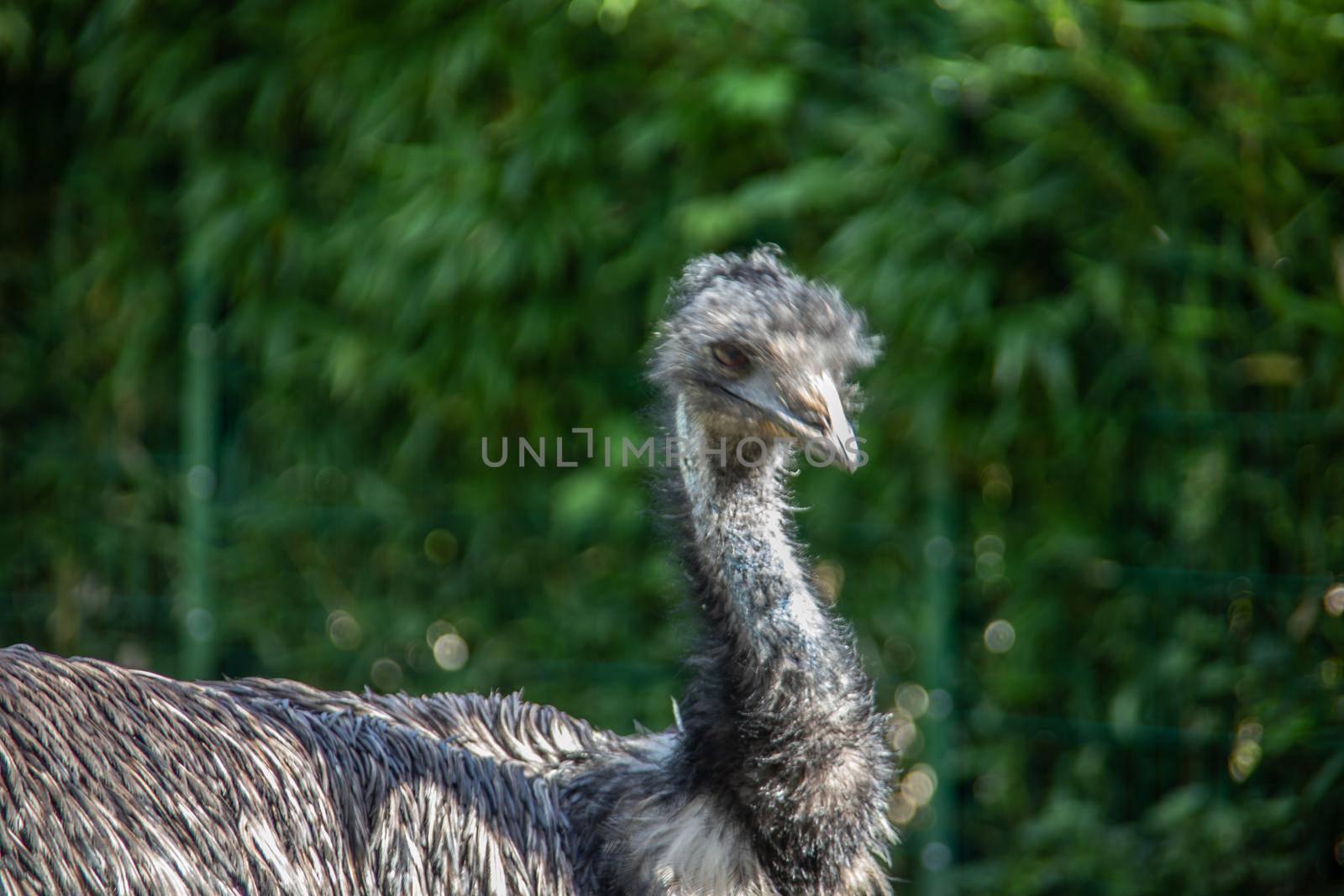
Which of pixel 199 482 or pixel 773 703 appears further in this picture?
pixel 199 482

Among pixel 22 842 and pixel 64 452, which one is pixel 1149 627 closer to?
pixel 22 842

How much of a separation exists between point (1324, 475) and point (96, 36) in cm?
325

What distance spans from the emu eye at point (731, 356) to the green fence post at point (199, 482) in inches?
95.3

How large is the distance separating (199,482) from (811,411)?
2568 mm

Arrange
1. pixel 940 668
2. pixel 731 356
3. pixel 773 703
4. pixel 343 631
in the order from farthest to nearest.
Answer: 1. pixel 343 631
2. pixel 940 668
3. pixel 731 356
4. pixel 773 703

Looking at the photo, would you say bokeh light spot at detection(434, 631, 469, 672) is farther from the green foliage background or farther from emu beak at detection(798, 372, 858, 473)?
emu beak at detection(798, 372, 858, 473)

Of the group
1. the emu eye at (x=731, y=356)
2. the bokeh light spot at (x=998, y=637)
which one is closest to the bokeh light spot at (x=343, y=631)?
the bokeh light spot at (x=998, y=637)

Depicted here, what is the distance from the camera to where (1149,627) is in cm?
320

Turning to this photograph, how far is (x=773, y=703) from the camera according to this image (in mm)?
1923

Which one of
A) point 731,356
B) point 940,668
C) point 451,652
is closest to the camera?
point 731,356

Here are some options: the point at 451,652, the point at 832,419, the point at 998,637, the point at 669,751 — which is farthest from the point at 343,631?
the point at 832,419

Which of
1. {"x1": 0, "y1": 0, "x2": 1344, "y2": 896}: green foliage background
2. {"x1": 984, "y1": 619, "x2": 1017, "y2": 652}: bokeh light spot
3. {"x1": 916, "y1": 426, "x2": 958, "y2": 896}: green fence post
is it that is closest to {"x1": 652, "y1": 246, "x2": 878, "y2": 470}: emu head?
{"x1": 0, "y1": 0, "x2": 1344, "y2": 896}: green foliage background

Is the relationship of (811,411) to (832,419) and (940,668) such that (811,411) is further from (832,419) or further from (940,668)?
(940,668)

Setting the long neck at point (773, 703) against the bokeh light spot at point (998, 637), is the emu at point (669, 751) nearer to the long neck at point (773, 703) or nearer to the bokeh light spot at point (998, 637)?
the long neck at point (773, 703)
